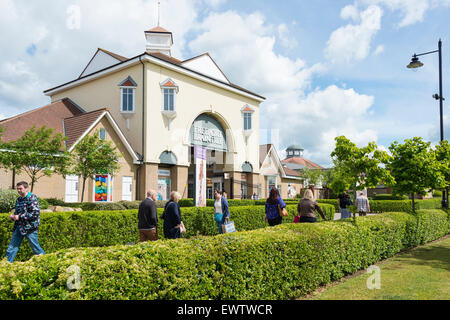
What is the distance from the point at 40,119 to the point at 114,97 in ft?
19.9

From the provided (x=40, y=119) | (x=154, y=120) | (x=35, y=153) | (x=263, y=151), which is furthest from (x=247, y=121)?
(x=35, y=153)

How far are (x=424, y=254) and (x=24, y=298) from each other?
36.0 feet

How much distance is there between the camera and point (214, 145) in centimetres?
3416

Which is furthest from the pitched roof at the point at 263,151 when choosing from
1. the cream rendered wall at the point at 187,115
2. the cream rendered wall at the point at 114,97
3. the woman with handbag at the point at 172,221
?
the woman with handbag at the point at 172,221

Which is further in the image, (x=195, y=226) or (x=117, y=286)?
(x=195, y=226)

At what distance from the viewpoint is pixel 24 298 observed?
307cm

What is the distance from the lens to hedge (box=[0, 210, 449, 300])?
130 inches

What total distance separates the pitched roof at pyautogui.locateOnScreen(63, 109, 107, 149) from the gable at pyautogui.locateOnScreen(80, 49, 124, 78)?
8.46 m

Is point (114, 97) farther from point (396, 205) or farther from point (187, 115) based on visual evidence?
point (396, 205)

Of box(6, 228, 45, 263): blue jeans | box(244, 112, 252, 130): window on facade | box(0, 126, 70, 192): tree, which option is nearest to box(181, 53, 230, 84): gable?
box(244, 112, 252, 130): window on facade
